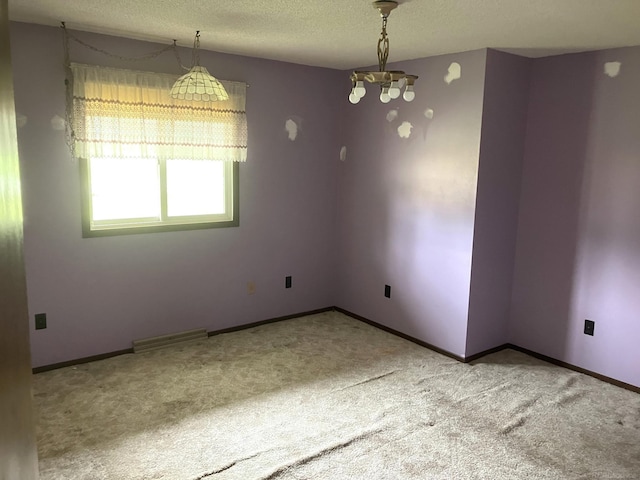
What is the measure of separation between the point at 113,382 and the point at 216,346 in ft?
2.81

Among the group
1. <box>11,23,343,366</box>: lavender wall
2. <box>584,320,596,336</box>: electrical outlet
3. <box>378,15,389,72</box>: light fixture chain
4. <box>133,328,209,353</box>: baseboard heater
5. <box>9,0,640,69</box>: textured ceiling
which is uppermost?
<box>9,0,640,69</box>: textured ceiling

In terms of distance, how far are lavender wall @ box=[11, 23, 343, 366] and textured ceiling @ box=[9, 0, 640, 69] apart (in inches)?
17.2

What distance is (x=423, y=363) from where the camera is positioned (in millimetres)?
3738

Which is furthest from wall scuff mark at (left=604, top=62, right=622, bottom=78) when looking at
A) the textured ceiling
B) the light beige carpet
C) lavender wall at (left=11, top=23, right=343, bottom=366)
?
lavender wall at (left=11, top=23, right=343, bottom=366)

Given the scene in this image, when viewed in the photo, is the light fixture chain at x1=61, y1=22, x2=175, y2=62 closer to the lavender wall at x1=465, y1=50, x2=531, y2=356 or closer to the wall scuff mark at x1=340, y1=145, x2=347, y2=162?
the wall scuff mark at x1=340, y1=145, x2=347, y2=162

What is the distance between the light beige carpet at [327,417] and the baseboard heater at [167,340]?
0.07 metres

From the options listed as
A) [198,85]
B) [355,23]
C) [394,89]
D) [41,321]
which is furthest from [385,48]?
[41,321]

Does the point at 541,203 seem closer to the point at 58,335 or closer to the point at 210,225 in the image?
the point at 210,225

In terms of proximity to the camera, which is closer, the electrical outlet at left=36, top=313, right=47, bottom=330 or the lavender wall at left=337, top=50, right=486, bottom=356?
the electrical outlet at left=36, top=313, right=47, bottom=330

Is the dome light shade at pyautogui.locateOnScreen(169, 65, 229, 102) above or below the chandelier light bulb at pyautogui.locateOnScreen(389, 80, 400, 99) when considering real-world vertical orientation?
above

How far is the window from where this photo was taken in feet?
11.0

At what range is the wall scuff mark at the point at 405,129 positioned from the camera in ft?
13.2

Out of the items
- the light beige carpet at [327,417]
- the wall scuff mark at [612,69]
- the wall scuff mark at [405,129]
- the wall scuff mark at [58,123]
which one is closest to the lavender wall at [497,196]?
the light beige carpet at [327,417]

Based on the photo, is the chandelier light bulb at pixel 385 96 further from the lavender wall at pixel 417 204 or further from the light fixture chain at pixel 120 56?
the light fixture chain at pixel 120 56
